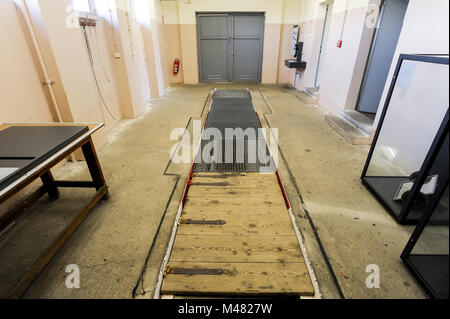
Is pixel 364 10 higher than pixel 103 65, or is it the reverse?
pixel 364 10

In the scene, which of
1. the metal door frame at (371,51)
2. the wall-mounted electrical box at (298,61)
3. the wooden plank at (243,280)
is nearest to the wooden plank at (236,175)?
the wooden plank at (243,280)

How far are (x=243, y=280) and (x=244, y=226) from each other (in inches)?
21.8

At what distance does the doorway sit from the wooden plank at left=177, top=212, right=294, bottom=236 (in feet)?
12.7

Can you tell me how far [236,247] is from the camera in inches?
77.4

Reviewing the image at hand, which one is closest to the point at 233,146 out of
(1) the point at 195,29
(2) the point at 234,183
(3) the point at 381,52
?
(2) the point at 234,183

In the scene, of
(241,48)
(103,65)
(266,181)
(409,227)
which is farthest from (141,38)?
(409,227)

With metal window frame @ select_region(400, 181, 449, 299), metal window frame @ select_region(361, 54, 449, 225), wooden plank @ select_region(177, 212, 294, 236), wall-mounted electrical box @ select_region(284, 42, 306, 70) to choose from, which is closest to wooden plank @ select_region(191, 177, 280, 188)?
wooden plank @ select_region(177, 212, 294, 236)

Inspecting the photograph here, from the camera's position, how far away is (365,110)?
4.96m

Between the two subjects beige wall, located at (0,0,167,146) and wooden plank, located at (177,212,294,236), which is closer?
wooden plank, located at (177,212,294,236)

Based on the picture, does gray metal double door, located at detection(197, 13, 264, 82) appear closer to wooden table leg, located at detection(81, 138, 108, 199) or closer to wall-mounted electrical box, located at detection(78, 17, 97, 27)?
wall-mounted electrical box, located at detection(78, 17, 97, 27)

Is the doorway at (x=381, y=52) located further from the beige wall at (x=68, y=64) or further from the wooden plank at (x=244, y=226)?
the beige wall at (x=68, y=64)

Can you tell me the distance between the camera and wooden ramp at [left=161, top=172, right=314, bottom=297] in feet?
5.45

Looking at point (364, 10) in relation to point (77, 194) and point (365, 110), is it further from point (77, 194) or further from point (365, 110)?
point (77, 194)
